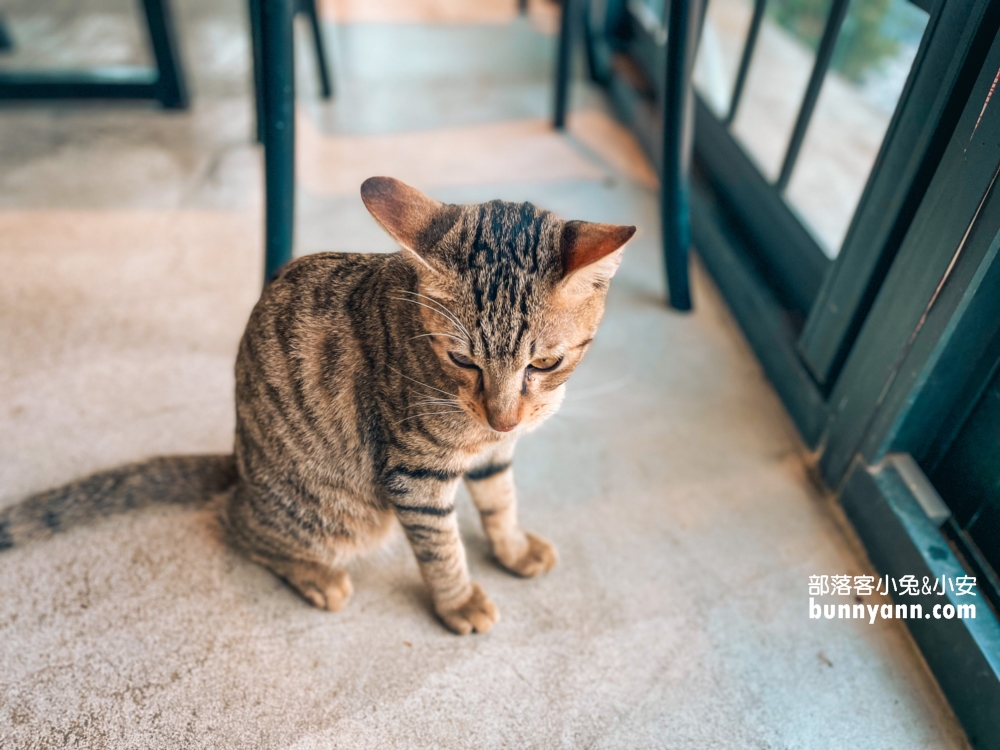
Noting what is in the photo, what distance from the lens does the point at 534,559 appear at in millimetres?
1167

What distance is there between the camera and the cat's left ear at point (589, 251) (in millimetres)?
738

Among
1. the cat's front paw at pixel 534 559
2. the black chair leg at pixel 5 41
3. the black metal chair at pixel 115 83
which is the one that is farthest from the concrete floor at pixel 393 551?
the black chair leg at pixel 5 41

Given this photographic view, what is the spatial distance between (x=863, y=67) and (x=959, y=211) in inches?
55.2

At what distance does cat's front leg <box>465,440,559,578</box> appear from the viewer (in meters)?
1.04

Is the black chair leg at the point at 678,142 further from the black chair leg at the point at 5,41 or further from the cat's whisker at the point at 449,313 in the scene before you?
the black chair leg at the point at 5,41

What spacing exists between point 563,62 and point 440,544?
1.72m

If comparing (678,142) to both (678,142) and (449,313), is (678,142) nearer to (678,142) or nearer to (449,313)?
(678,142)

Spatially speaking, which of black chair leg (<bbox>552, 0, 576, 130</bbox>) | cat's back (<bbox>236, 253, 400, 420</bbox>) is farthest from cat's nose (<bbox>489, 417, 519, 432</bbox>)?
black chair leg (<bbox>552, 0, 576, 130</bbox>)

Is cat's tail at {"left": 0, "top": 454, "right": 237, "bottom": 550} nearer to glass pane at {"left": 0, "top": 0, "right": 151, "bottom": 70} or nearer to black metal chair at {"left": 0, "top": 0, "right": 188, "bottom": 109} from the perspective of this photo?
black metal chair at {"left": 0, "top": 0, "right": 188, "bottom": 109}

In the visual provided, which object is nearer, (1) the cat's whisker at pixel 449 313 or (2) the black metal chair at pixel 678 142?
(1) the cat's whisker at pixel 449 313

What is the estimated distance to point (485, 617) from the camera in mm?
1073

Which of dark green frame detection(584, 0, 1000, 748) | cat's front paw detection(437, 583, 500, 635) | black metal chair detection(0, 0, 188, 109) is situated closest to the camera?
dark green frame detection(584, 0, 1000, 748)

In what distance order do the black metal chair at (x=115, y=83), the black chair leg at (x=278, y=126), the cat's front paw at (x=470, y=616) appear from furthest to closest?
the black metal chair at (x=115, y=83), the black chair leg at (x=278, y=126), the cat's front paw at (x=470, y=616)

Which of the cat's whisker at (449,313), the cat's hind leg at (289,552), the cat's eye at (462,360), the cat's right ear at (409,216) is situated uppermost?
the cat's right ear at (409,216)
